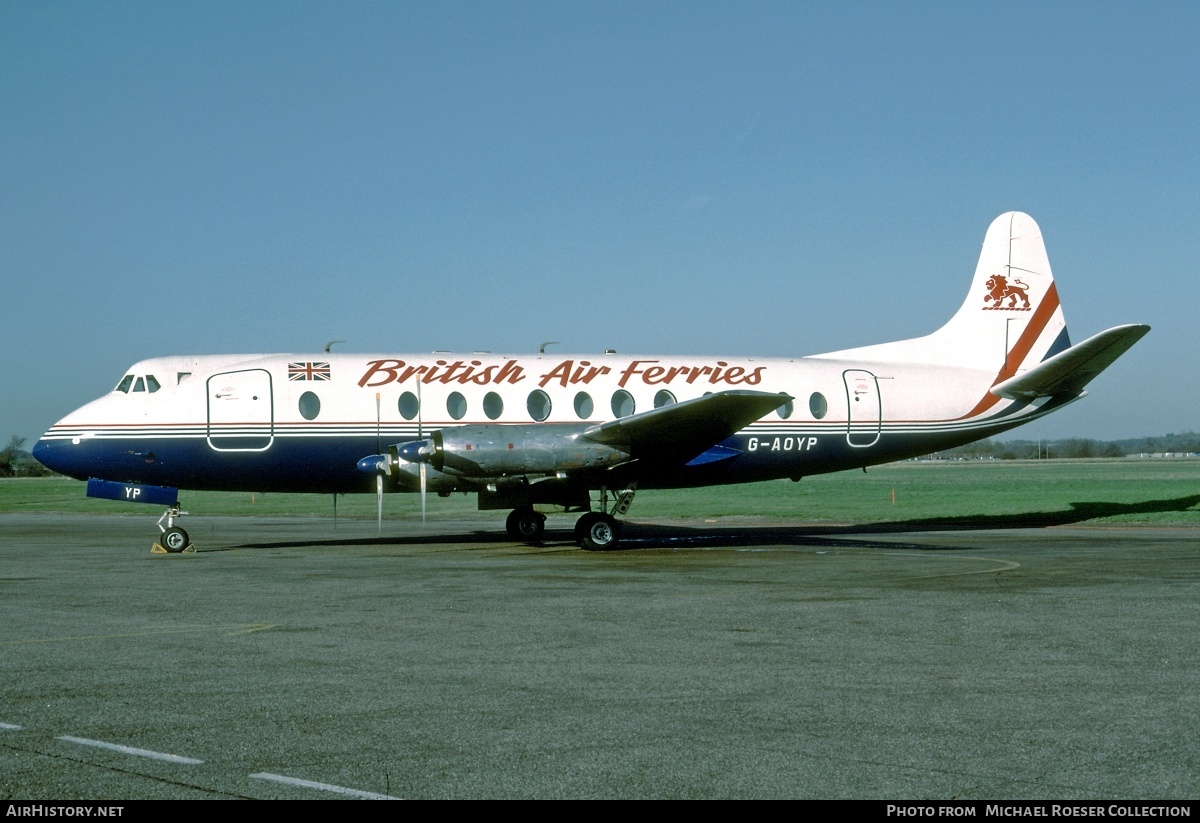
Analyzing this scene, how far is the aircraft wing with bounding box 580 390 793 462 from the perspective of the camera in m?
21.2

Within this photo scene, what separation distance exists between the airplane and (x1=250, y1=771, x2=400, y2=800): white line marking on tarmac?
49.8ft

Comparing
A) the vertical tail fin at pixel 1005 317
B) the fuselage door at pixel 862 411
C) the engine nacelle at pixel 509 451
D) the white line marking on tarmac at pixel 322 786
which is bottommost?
the white line marking on tarmac at pixel 322 786

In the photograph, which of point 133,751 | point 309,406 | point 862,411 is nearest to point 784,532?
point 862,411

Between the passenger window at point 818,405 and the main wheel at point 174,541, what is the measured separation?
534 inches

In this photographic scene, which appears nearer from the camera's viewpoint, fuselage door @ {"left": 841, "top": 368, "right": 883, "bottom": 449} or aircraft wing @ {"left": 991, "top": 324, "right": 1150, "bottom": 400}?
aircraft wing @ {"left": 991, "top": 324, "right": 1150, "bottom": 400}

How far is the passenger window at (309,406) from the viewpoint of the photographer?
76.4 feet

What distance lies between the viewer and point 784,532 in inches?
1131

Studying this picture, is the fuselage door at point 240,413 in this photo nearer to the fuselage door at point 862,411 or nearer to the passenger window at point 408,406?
the passenger window at point 408,406

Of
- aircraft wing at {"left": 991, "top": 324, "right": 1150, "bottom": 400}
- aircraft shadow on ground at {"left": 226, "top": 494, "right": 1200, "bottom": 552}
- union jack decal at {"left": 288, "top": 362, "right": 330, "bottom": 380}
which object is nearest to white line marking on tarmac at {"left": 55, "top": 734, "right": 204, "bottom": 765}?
aircraft shadow on ground at {"left": 226, "top": 494, "right": 1200, "bottom": 552}

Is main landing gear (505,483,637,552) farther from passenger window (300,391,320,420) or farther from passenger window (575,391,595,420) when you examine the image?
passenger window (300,391,320,420)

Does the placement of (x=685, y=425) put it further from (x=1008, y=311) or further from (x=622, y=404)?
(x=1008, y=311)

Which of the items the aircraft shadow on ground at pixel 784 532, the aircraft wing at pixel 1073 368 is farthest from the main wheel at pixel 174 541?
the aircraft wing at pixel 1073 368
